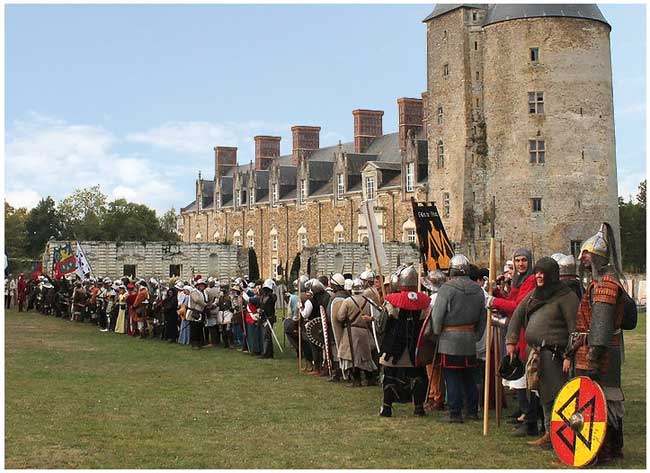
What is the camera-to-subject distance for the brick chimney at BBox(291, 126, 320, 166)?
85.6m

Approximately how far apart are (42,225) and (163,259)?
107 feet

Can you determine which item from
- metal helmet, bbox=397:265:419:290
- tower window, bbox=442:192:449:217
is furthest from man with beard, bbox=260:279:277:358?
tower window, bbox=442:192:449:217

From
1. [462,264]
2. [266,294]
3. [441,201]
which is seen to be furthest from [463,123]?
[462,264]

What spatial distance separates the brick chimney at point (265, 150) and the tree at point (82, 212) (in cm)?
1522

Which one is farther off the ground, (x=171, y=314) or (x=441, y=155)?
(x=441, y=155)

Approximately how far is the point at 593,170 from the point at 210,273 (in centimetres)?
2401

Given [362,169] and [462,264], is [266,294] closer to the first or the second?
[462,264]

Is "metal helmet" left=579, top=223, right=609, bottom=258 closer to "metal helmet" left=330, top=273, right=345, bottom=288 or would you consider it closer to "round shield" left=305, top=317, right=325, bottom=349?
"metal helmet" left=330, top=273, right=345, bottom=288

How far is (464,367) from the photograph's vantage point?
444 inches

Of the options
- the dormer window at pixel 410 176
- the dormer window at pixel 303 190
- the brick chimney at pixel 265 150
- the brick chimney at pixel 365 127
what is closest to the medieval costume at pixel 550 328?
the dormer window at pixel 410 176

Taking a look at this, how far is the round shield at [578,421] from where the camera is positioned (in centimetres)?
862

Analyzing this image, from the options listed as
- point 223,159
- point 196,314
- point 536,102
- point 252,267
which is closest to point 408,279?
point 196,314

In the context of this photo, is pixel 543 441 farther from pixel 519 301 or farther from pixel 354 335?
pixel 354 335

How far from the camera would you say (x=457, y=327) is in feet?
37.1
